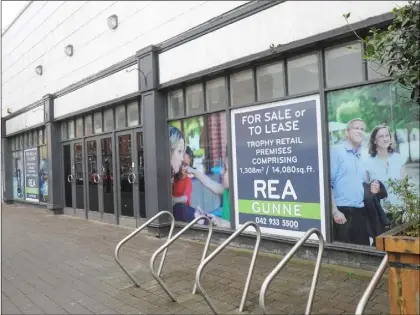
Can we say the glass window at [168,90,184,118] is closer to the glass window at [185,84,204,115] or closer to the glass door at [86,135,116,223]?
the glass window at [185,84,204,115]

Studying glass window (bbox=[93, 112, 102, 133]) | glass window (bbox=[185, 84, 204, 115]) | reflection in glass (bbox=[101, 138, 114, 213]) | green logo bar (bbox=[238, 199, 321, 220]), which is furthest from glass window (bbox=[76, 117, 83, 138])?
green logo bar (bbox=[238, 199, 321, 220])

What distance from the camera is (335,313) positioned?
3838mm

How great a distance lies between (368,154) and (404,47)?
207 centimetres

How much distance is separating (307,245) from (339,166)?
3.95ft

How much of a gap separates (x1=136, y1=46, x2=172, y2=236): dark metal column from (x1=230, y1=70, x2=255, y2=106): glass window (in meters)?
1.86

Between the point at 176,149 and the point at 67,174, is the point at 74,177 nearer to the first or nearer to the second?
the point at 67,174

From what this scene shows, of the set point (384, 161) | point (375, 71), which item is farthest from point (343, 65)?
point (384, 161)

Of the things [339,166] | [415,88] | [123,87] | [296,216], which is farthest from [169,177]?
[415,88]

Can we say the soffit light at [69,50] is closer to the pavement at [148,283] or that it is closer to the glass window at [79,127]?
the glass window at [79,127]

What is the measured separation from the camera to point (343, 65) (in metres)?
5.25

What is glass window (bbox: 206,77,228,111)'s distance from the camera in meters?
6.85

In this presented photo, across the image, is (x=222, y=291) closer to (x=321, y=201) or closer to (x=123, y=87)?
(x=321, y=201)

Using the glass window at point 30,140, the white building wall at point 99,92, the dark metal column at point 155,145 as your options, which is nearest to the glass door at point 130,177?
the dark metal column at point 155,145

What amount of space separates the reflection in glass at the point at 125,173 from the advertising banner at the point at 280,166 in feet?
11.0
